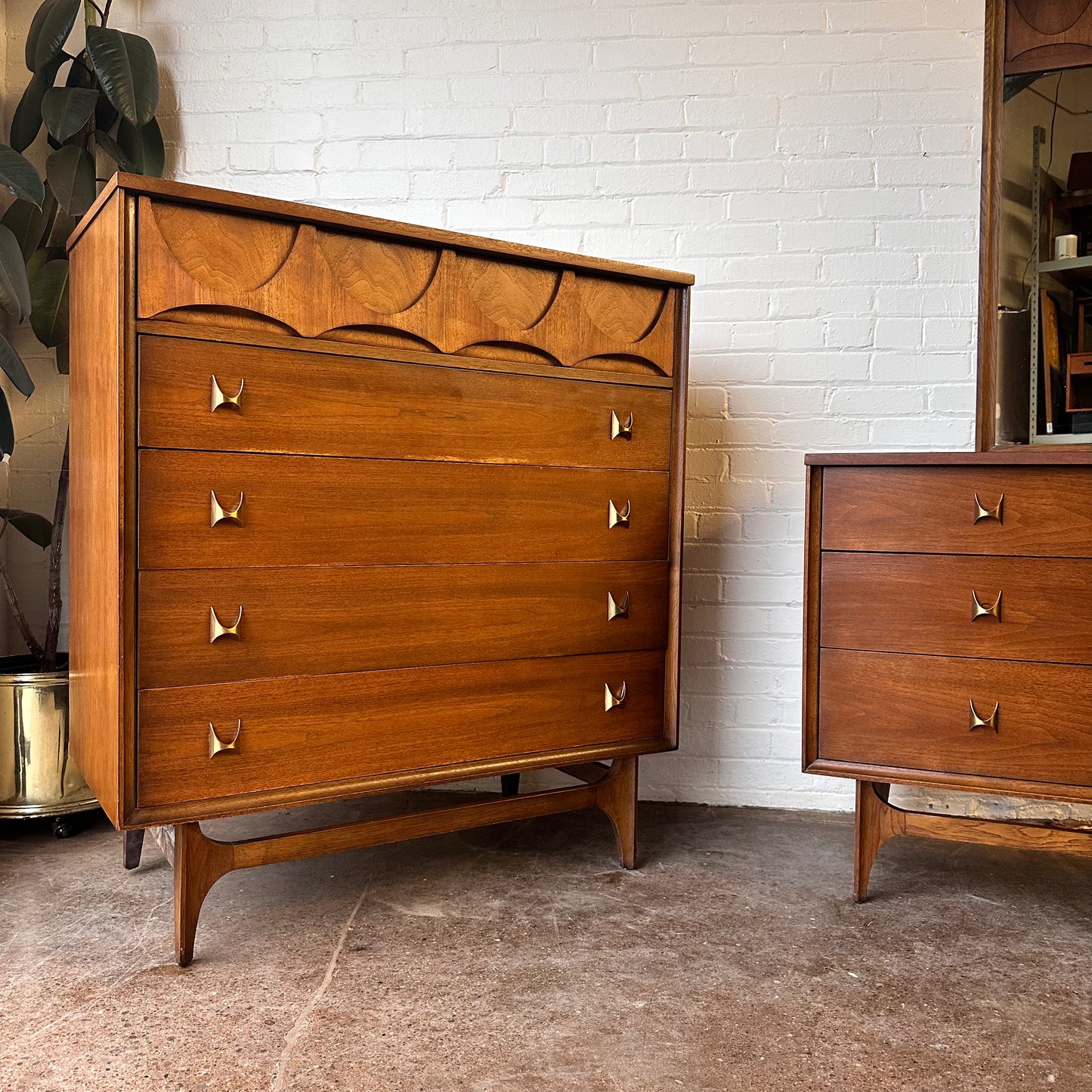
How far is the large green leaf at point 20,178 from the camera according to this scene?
7.80 feet

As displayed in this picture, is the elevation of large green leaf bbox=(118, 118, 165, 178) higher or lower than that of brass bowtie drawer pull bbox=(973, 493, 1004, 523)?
higher

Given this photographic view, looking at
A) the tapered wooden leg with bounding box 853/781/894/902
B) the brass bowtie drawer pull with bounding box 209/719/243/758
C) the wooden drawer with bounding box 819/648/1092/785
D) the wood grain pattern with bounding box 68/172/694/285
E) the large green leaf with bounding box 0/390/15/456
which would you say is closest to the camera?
the wood grain pattern with bounding box 68/172/694/285

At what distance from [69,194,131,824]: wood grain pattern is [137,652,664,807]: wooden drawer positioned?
4.2 inches

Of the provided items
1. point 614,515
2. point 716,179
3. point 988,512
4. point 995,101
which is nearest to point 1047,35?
point 995,101

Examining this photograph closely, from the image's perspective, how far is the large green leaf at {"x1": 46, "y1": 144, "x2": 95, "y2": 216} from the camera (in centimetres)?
263

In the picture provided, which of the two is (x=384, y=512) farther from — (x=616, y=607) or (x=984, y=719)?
(x=984, y=719)

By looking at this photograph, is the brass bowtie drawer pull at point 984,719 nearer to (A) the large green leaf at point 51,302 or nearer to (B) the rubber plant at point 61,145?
(B) the rubber plant at point 61,145

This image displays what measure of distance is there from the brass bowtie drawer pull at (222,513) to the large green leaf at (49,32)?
1.61 m

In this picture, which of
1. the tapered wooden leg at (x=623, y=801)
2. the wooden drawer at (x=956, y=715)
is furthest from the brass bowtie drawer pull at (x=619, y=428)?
the tapered wooden leg at (x=623, y=801)

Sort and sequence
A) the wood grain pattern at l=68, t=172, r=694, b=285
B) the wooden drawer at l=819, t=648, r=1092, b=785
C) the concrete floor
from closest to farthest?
1. the concrete floor
2. the wood grain pattern at l=68, t=172, r=694, b=285
3. the wooden drawer at l=819, t=648, r=1092, b=785

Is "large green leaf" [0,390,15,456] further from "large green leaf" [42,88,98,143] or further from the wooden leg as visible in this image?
the wooden leg

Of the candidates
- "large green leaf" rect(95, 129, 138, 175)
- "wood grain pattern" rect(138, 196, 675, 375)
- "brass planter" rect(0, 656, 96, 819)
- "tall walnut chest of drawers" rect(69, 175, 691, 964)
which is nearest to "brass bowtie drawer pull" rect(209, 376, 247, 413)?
"tall walnut chest of drawers" rect(69, 175, 691, 964)

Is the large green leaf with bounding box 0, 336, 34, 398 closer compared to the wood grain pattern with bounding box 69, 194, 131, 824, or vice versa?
the wood grain pattern with bounding box 69, 194, 131, 824

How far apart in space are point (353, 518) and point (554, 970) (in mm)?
932
